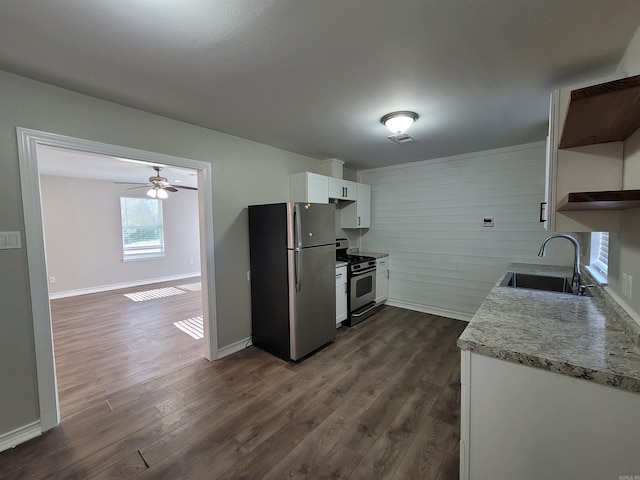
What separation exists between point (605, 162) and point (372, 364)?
248cm

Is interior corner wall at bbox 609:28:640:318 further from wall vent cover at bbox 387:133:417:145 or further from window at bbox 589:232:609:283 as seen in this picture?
wall vent cover at bbox 387:133:417:145

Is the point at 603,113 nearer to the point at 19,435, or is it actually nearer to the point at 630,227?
the point at 630,227

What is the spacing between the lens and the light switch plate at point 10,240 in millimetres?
1780

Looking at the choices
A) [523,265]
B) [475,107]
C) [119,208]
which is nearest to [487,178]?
[523,265]

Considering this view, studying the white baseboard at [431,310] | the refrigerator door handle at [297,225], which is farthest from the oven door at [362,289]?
the refrigerator door handle at [297,225]

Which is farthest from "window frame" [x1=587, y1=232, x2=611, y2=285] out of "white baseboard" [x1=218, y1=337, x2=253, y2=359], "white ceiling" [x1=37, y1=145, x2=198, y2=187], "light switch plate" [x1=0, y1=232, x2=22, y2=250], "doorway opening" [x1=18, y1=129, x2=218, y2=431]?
"white ceiling" [x1=37, y1=145, x2=198, y2=187]

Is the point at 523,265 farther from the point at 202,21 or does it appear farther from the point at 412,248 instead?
the point at 202,21

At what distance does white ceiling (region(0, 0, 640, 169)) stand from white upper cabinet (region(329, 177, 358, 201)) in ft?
4.83

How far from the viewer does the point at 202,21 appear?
→ 51.7 inches

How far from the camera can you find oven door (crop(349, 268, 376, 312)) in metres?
3.90

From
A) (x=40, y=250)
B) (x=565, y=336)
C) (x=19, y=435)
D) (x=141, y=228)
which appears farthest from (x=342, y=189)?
(x=141, y=228)

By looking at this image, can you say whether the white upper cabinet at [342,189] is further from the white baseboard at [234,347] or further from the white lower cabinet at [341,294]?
the white baseboard at [234,347]

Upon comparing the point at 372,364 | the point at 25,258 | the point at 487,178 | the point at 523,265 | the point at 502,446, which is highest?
the point at 487,178

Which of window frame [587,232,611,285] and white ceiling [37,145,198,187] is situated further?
white ceiling [37,145,198,187]
